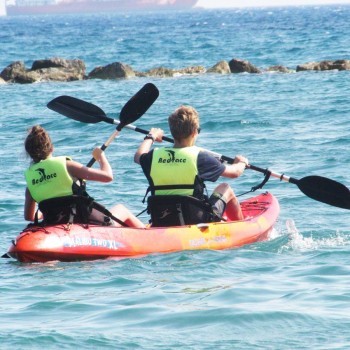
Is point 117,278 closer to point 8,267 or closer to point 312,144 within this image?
point 8,267

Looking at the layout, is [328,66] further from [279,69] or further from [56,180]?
[56,180]

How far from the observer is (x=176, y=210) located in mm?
8820

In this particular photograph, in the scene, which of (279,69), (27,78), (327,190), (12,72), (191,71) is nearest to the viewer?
(327,190)

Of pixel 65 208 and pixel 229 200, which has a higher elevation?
pixel 65 208

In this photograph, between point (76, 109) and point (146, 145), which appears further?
point (76, 109)

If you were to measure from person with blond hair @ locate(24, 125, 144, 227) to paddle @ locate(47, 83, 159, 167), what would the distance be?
5.09 feet

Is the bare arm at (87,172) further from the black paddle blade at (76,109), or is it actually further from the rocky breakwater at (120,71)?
the rocky breakwater at (120,71)

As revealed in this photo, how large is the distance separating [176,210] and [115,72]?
68.1 ft

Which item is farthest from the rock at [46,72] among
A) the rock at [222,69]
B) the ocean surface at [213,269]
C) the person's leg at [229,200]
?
the person's leg at [229,200]

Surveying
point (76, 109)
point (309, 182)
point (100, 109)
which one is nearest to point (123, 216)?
point (100, 109)

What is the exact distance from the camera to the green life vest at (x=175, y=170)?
8602mm

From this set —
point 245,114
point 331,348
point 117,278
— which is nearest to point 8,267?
point 117,278

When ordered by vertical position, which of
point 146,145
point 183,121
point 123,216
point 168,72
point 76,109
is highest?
point 183,121

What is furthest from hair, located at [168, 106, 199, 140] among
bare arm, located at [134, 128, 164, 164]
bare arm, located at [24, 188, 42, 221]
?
bare arm, located at [24, 188, 42, 221]
